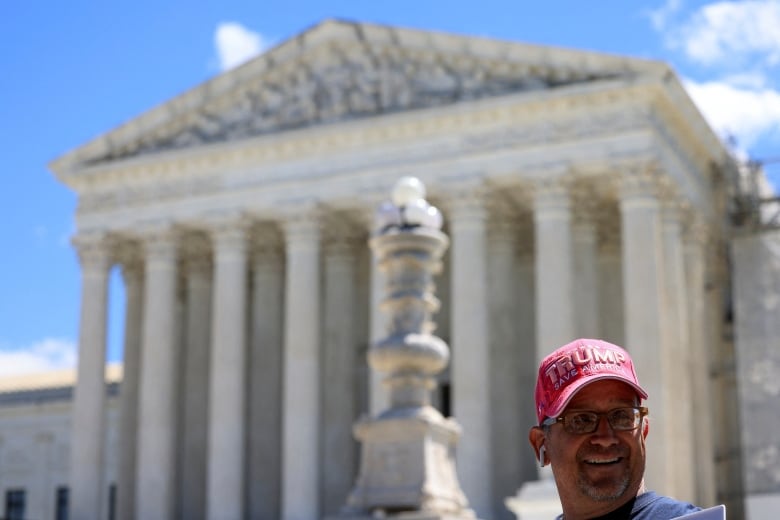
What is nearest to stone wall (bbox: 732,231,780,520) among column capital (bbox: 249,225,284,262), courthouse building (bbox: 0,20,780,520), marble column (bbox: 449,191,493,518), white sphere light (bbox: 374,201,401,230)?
courthouse building (bbox: 0,20,780,520)

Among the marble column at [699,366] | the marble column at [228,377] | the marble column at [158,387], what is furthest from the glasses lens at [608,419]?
the marble column at [158,387]

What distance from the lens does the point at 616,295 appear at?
53844 millimetres

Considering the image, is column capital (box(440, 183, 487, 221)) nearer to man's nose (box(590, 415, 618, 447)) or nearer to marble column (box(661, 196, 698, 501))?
marble column (box(661, 196, 698, 501))

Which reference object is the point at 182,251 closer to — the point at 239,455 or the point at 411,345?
the point at 239,455

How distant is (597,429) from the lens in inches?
161

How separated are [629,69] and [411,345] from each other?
91.8 feet

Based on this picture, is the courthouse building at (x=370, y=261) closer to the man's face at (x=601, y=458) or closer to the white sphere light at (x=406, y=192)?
the white sphere light at (x=406, y=192)

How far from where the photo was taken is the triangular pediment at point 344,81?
4894 cm

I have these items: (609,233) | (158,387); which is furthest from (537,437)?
(158,387)

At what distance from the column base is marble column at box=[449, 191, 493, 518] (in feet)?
85.0

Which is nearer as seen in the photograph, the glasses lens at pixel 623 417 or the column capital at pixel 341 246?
the glasses lens at pixel 623 417

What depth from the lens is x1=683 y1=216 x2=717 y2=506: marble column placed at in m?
49.8

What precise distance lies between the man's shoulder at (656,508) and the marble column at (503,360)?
47728 millimetres

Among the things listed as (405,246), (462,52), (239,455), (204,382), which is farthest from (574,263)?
(405,246)
